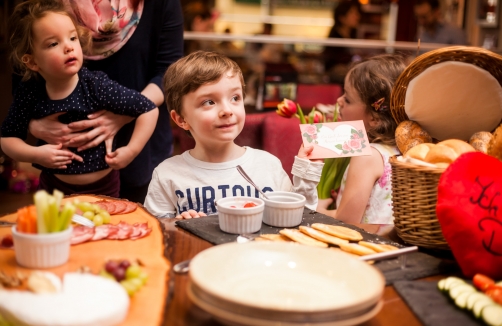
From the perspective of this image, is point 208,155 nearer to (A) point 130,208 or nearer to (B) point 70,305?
(A) point 130,208

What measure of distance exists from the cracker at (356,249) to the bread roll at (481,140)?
497 mm

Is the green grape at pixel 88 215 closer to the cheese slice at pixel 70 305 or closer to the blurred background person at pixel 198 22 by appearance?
the cheese slice at pixel 70 305

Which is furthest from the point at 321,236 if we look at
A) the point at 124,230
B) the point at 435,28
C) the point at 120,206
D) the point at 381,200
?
the point at 435,28

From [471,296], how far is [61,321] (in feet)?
2.53

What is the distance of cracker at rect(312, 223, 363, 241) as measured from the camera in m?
1.34

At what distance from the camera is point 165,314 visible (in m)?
0.94

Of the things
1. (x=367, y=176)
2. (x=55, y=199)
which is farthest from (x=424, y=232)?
(x=55, y=199)

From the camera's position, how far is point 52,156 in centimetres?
209

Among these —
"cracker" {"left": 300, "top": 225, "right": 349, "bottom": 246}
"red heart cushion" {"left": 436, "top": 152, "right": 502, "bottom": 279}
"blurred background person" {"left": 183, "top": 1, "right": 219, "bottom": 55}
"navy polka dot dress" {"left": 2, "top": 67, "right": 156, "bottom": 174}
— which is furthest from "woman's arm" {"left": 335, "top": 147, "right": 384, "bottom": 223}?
"blurred background person" {"left": 183, "top": 1, "right": 219, "bottom": 55}

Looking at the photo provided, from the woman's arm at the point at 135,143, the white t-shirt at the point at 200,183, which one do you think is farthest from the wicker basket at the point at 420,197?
the woman's arm at the point at 135,143

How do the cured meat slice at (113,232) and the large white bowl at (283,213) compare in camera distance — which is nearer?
the cured meat slice at (113,232)

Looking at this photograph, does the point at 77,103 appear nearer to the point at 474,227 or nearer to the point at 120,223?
the point at 120,223

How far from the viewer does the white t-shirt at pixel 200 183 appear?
195 cm

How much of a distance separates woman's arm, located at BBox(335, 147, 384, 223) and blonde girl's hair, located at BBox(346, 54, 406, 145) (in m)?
0.17
